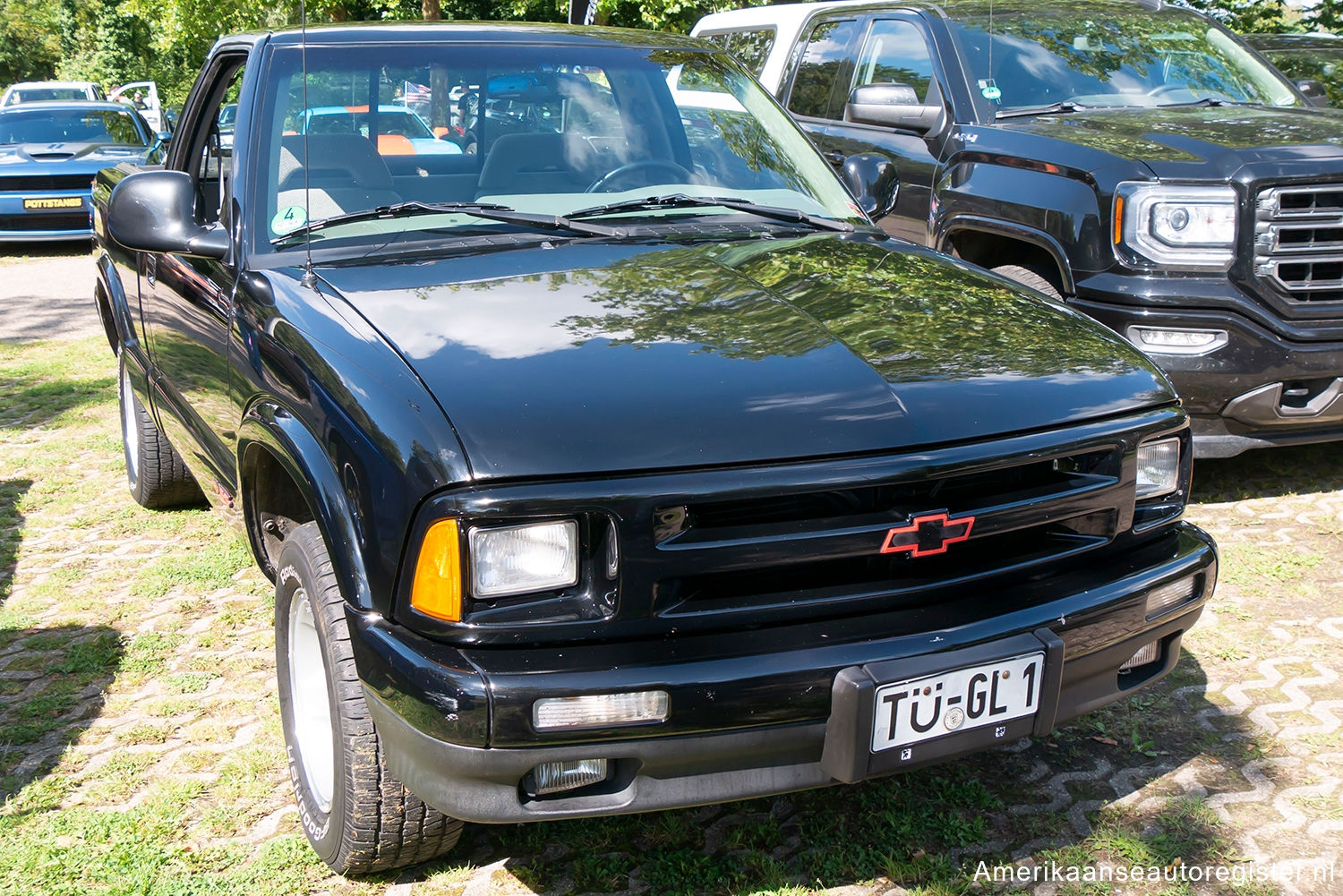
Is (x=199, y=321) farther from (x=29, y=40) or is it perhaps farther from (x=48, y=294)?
(x=29, y=40)

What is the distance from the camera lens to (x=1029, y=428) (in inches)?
92.7

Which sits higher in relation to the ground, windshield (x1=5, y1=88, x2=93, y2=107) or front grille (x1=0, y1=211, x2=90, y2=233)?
windshield (x1=5, y1=88, x2=93, y2=107)

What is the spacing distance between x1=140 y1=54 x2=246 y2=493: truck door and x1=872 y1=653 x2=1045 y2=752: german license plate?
192 centimetres

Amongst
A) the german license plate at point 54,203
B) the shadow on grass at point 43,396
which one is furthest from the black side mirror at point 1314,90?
the german license plate at point 54,203

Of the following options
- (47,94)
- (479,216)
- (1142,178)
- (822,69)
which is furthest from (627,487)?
(47,94)

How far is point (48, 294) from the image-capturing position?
35.8 ft

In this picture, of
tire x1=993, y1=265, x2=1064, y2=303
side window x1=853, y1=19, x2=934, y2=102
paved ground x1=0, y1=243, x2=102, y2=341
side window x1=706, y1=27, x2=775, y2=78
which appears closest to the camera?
tire x1=993, y1=265, x2=1064, y2=303

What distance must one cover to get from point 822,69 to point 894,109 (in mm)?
1522

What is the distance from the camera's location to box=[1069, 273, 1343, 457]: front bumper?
454 cm

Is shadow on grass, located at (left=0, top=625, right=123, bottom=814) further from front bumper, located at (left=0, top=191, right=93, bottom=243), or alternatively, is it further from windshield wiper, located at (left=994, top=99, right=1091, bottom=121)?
front bumper, located at (left=0, top=191, right=93, bottom=243)

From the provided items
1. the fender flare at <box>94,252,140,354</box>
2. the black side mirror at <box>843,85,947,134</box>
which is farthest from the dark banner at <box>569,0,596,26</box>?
the fender flare at <box>94,252,140,354</box>

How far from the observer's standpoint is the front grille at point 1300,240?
179 inches

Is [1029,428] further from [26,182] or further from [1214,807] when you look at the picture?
[26,182]

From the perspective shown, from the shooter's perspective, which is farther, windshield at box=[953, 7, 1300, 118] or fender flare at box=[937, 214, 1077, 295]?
windshield at box=[953, 7, 1300, 118]
